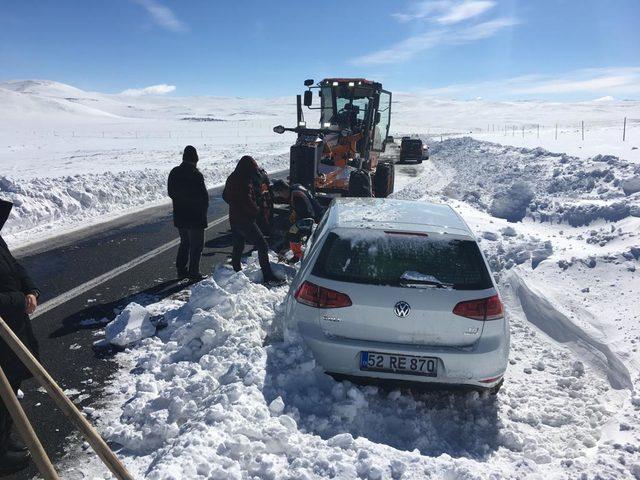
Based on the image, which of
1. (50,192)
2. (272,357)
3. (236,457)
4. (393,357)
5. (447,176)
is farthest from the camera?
(447,176)

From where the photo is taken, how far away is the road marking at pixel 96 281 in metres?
5.95

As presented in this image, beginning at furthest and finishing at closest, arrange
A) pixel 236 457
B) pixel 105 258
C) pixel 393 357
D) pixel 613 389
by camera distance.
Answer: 1. pixel 105 258
2. pixel 613 389
3. pixel 393 357
4. pixel 236 457

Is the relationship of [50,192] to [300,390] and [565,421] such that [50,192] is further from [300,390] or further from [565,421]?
[565,421]

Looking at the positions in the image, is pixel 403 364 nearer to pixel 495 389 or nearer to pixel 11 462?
pixel 495 389

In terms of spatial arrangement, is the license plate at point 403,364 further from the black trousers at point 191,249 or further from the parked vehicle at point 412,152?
the parked vehicle at point 412,152

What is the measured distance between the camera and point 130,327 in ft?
16.6

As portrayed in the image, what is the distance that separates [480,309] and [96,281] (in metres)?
5.53

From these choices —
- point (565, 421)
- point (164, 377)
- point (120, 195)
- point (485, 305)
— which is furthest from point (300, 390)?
point (120, 195)

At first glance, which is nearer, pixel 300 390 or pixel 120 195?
pixel 300 390

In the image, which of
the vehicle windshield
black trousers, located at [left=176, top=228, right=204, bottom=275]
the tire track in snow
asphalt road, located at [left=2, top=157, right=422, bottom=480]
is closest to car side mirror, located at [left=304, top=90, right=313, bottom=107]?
the vehicle windshield

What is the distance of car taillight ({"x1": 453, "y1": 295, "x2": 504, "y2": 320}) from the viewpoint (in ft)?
12.2

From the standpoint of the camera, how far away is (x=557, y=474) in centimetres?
308

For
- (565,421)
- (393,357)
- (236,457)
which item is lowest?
(565,421)

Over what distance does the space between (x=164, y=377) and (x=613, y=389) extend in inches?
162
